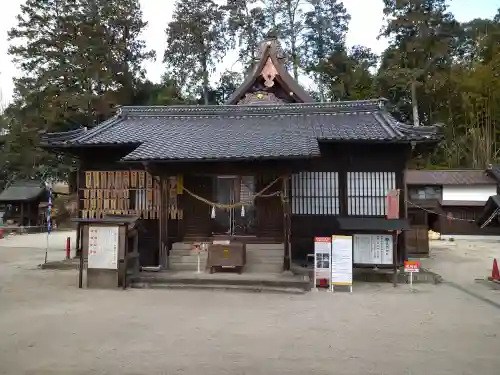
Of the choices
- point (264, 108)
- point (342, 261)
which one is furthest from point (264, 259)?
point (264, 108)

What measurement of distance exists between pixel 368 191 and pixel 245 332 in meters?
7.89

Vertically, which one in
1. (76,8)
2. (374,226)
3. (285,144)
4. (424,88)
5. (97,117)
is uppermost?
(76,8)

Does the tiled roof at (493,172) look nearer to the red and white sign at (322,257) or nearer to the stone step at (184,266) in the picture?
the red and white sign at (322,257)

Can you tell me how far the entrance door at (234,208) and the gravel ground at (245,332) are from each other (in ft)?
13.2

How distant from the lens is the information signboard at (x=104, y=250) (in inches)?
424

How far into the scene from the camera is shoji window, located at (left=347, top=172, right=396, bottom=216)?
13.2 m

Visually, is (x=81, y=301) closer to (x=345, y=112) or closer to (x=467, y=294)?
(x=467, y=294)

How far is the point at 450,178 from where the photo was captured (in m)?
32.4

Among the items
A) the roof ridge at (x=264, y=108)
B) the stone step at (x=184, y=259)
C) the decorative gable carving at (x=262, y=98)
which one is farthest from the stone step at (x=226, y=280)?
Answer: the decorative gable carving at (x=262, y=98)

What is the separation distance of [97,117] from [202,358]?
1350 inches

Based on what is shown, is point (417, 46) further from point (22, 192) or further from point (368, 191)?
point (22, 192)

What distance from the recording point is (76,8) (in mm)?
36906

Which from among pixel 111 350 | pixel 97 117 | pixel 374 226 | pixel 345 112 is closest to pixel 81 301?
pixel 111 350

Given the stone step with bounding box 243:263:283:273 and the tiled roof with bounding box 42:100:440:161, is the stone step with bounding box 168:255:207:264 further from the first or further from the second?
the tiled roof with bounding box 42:100:440:161
